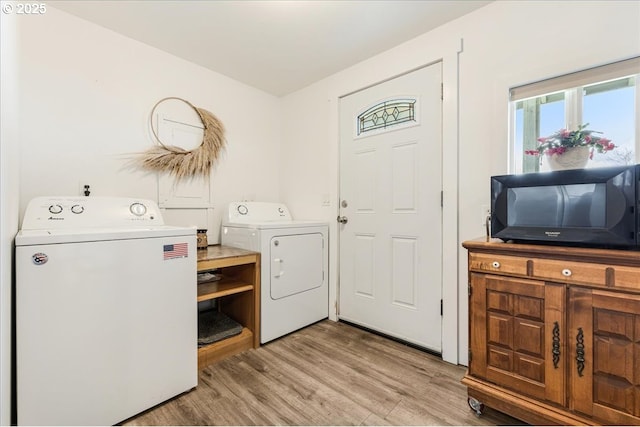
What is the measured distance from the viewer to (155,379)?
1.43m

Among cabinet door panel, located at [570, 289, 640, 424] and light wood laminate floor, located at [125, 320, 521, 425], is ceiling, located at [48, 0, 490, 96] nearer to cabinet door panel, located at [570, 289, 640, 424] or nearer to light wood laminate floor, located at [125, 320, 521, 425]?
cabinet door panel, located at [570, 289, 640, 424]

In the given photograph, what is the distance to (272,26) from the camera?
6.28 ft

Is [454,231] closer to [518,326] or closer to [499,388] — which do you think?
[518,326]

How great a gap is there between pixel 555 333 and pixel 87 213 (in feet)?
8.35

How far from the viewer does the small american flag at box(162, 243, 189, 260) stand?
1.47 meters

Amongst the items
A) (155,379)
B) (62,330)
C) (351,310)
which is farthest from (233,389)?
(351,310)

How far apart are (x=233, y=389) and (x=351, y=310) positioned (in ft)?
3.89

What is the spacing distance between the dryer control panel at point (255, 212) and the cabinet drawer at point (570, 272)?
2.10 m

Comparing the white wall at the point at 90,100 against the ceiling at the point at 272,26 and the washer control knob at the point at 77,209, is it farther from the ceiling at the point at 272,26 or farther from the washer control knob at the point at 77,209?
the washer control knob at the point at 77,209

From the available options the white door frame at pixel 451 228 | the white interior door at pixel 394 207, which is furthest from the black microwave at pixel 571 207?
the white interior door at pixel 394 207

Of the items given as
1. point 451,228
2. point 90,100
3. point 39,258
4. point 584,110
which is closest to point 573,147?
point 584,110

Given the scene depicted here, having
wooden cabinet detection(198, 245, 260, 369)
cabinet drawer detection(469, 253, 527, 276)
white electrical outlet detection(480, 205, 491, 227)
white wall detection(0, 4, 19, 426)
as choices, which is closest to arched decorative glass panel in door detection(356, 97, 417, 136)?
white electrical outlet detection(480, 205, 491, 227)

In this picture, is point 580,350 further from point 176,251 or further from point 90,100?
point 90,100

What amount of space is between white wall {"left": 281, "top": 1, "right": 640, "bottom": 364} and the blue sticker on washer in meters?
2.15
